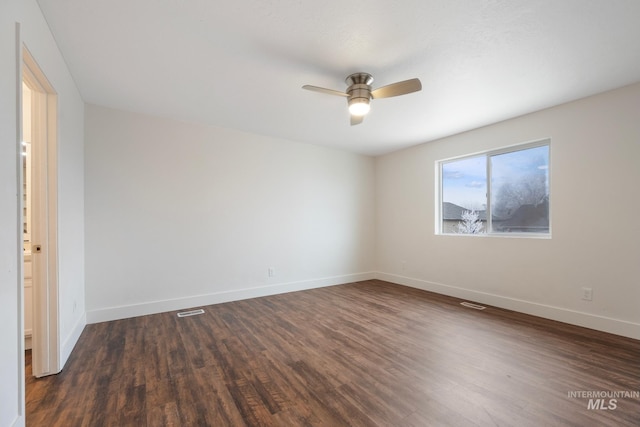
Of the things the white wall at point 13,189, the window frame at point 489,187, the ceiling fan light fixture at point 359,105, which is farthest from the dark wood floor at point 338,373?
the ceiling fan light fixture at point 359,105

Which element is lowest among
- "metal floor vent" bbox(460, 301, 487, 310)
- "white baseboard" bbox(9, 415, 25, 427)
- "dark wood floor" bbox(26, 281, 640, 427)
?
"metal floor vent" bbox(460, 301, 487, 310)

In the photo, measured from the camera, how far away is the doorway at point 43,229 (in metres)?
2.00

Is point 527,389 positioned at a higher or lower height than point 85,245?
lower

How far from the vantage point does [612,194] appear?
9.29ft

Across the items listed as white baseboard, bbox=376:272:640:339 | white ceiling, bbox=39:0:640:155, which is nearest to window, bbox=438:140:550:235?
white ceiling, bbox=39:0:640:155

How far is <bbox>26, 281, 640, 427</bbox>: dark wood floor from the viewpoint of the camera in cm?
166

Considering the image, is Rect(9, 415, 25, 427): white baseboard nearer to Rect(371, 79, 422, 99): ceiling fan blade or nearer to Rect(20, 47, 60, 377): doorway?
Rect(20, 47, 60, 377): doorway

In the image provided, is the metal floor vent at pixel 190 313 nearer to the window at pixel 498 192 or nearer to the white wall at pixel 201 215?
the white wall at pixel 201 215

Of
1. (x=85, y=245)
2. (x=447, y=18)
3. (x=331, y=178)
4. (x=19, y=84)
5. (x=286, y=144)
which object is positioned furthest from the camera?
(x=331, y=178)

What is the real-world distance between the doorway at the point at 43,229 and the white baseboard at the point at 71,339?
118 mm

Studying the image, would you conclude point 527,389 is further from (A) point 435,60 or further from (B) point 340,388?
(A) point 435,60

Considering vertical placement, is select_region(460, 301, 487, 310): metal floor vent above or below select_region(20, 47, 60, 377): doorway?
below

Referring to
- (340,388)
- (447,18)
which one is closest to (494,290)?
(340,388)

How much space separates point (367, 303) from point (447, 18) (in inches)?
129
